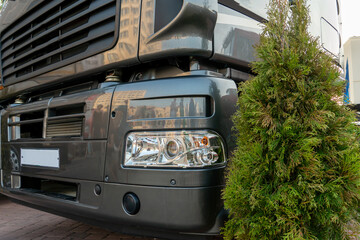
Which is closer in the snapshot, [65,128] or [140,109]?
[140,109]

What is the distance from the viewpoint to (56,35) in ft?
7.95

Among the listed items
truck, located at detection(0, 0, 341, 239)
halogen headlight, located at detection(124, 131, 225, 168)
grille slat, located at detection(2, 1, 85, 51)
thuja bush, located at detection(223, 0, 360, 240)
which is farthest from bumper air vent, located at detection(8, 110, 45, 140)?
thuja bush, located at detection(223, 0, 360, 240)

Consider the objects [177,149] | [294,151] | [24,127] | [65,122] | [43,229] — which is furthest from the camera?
[43,229]

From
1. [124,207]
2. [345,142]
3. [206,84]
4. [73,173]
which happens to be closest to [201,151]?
[206,84]

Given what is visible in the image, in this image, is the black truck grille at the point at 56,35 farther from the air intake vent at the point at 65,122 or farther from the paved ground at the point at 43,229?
the paved ground at the point at 43,229

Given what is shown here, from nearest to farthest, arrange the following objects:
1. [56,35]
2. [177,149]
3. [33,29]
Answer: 1. [177,149]
2. [56,35]
3. [33,29]

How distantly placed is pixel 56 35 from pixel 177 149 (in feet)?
4.79

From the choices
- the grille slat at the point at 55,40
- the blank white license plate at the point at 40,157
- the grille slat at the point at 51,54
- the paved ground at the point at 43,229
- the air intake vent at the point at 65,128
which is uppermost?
the grille slat at the point at 55,40

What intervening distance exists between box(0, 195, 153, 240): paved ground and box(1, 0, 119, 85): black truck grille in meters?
1.52

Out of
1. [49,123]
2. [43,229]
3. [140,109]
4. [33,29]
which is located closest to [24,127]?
[49,123]

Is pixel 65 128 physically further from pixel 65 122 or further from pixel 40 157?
pixel 40 157

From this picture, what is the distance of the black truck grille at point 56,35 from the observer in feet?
6.77

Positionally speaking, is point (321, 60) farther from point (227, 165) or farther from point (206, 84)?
point (227, 165)

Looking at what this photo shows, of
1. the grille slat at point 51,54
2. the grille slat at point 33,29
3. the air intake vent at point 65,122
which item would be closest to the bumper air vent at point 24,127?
the air intake vent at point 65,122
